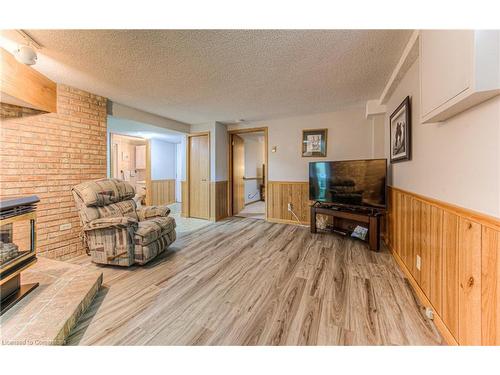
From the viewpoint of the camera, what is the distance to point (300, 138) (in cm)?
388

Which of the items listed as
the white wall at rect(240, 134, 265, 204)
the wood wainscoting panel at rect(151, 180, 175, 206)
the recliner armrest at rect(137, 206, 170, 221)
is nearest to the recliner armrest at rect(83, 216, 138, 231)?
the recliner armrest at rect(137, 206, 170, 221)

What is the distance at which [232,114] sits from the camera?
3.71 meters

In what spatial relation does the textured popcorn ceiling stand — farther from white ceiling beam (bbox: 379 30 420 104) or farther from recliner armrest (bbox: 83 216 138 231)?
recliner armrest (bbox: 83 216 138 231)

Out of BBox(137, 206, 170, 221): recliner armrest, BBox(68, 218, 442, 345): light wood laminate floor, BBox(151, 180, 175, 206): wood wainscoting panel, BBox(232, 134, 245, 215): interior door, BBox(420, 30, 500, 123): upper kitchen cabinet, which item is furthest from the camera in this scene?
BBox(151, 180, 175, 206): wood wainscoting panel

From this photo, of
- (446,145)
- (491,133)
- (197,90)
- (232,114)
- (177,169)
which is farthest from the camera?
(177,169)

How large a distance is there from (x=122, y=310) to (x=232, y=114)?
11.0 feet

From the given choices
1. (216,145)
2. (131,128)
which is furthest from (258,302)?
(131,128)

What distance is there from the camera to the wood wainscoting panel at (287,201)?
3871mm

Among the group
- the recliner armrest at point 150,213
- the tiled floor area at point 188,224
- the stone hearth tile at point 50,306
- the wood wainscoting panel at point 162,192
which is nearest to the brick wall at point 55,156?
A: the stone hearth tile at point 50,306

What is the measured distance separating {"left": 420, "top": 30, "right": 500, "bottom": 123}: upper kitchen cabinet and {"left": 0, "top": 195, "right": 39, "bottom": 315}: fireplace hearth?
2.70 meters

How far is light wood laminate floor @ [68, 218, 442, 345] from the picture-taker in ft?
3.95

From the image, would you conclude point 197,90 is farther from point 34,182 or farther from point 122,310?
point 122,310

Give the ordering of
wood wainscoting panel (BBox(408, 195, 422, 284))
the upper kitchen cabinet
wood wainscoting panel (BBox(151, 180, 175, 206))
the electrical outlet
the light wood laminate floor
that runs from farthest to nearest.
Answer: wood wainscoting panel (BBox(151, 180, 175, 206))
the electrical outlet
wood wainscoting panel (BBox(408, 195, 422, 284))
the light wood laminate floor
the upper kitchen cabinet
